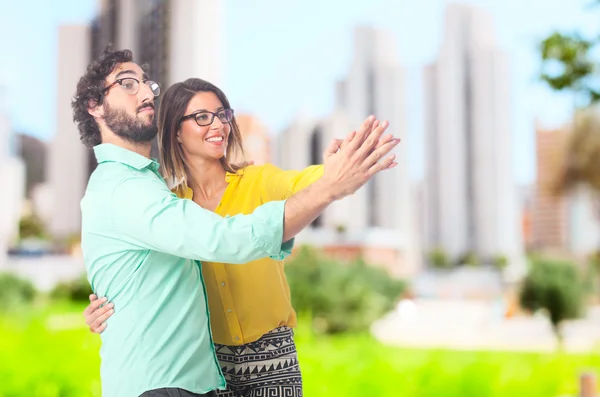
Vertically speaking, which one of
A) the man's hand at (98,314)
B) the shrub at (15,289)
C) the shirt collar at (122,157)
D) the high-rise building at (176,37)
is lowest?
the shrub at (15,289)

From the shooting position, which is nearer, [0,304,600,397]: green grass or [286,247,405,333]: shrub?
[0,304,600,397]: green grass

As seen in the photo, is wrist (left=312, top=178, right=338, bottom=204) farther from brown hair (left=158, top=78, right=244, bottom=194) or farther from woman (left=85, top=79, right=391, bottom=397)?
brown hair (left=158, top=78, right=244, bottom=194)

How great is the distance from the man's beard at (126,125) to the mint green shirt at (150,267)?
0.11ft

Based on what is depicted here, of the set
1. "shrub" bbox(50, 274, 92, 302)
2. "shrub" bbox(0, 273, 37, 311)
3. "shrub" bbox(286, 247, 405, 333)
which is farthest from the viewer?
"shrub" bbox(50, 274, 92, 302)

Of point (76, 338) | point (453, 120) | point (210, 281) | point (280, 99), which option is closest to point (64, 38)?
point (76, 338)

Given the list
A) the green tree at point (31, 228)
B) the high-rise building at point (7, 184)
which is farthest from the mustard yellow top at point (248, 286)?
the green tree at point (31, 228)

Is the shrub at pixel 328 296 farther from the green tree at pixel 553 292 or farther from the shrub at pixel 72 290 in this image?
the shrub at pixel 72 290

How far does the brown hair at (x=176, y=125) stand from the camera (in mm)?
1058

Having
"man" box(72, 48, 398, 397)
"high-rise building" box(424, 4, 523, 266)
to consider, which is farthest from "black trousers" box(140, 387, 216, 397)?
"high-rise building" box(424, 4, 523, 266)

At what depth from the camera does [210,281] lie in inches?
41.4

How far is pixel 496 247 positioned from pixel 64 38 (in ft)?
86.9

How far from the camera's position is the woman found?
3.40ft

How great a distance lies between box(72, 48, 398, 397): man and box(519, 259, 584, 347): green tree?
11246 millimetres

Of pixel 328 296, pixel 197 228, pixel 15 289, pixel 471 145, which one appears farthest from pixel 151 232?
pixel 471 145
